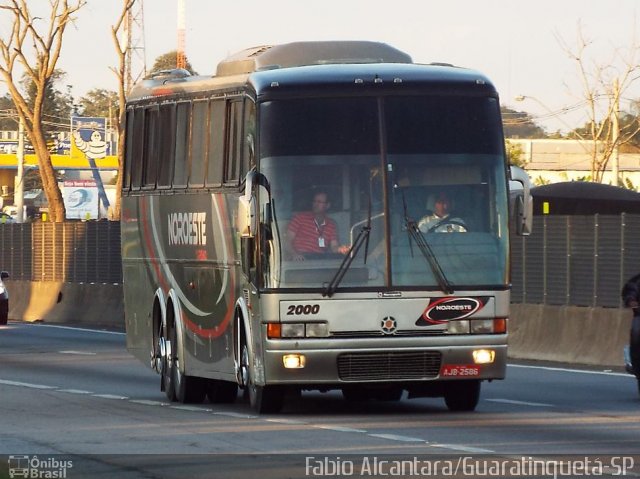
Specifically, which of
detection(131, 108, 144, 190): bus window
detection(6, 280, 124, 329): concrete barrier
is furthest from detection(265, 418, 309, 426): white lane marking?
detection(6, 280, 124, 329): concrete barrier

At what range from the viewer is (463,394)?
17250 mm

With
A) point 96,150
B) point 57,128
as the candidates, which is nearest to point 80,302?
point 96,150

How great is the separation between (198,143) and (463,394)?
3.84 meters

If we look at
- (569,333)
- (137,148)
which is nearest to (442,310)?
(137,148)

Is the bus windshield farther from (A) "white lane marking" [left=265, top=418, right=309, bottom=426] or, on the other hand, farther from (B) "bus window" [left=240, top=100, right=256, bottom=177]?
(A) "white lane marking" [left=265, top=418, right=309, bottom=426]

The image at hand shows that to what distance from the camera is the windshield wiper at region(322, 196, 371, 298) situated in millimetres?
15953

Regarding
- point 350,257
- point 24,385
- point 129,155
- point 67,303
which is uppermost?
point 129,155

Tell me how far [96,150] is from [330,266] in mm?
125794

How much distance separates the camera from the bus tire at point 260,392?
1669 centimetres

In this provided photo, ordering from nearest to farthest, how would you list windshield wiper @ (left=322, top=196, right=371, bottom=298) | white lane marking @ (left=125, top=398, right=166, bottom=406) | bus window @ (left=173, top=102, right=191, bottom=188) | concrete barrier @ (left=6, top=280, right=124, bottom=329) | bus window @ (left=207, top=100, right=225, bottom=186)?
windshield wiper @ (left=322, top=196, right=371, bottom=298) → bus window @ (left=207, top=100, right=225, bottom=186) → white lane marking @ (left=125, top=398, right=166, bottom=406) → bus window @ (left=173, top=102, right=191, bottom=188) → concrete barrier @ (left=6, top=280, right=124, bottom=329)

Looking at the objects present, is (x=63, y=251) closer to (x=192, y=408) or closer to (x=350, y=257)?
(x=192, y=408)

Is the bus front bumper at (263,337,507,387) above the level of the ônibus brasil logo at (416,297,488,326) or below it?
below

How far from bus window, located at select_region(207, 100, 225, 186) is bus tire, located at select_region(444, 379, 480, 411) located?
3.04m

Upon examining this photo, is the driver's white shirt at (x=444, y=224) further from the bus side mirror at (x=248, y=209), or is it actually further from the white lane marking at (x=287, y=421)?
the white lane marking at (x=287, y=421)
